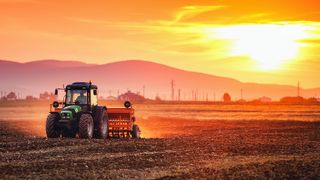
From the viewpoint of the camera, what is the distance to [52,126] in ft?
120

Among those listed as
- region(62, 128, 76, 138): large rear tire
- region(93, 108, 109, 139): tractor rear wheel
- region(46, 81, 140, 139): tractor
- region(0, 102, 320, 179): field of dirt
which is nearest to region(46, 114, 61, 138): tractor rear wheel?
region(46, 81, 140, 139): tractor

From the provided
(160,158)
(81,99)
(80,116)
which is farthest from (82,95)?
(160,158)

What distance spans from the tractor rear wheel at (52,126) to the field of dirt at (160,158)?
6.09 feet

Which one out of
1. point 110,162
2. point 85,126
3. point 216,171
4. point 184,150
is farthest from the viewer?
point 85,126

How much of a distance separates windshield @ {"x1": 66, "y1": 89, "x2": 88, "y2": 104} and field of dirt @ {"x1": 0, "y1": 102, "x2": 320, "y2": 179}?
3.78 metres

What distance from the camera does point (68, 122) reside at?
3581 cm

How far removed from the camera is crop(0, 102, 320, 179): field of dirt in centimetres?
2195

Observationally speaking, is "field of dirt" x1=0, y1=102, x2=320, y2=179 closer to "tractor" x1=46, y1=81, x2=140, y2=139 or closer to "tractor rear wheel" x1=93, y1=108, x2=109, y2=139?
"tractor" x1=46, y1=81, x2=140, y2=139

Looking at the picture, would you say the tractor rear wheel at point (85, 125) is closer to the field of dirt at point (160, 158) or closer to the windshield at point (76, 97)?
the field of dirt at point (160, 158)

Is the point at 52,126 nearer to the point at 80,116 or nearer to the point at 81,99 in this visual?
the point at 80,116

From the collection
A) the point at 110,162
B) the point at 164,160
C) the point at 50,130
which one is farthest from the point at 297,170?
the point at 50,130

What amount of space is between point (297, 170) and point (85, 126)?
15530 millimetres

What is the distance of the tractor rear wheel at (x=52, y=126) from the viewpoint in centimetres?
3638

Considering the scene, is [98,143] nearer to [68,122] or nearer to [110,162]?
[68,122]
